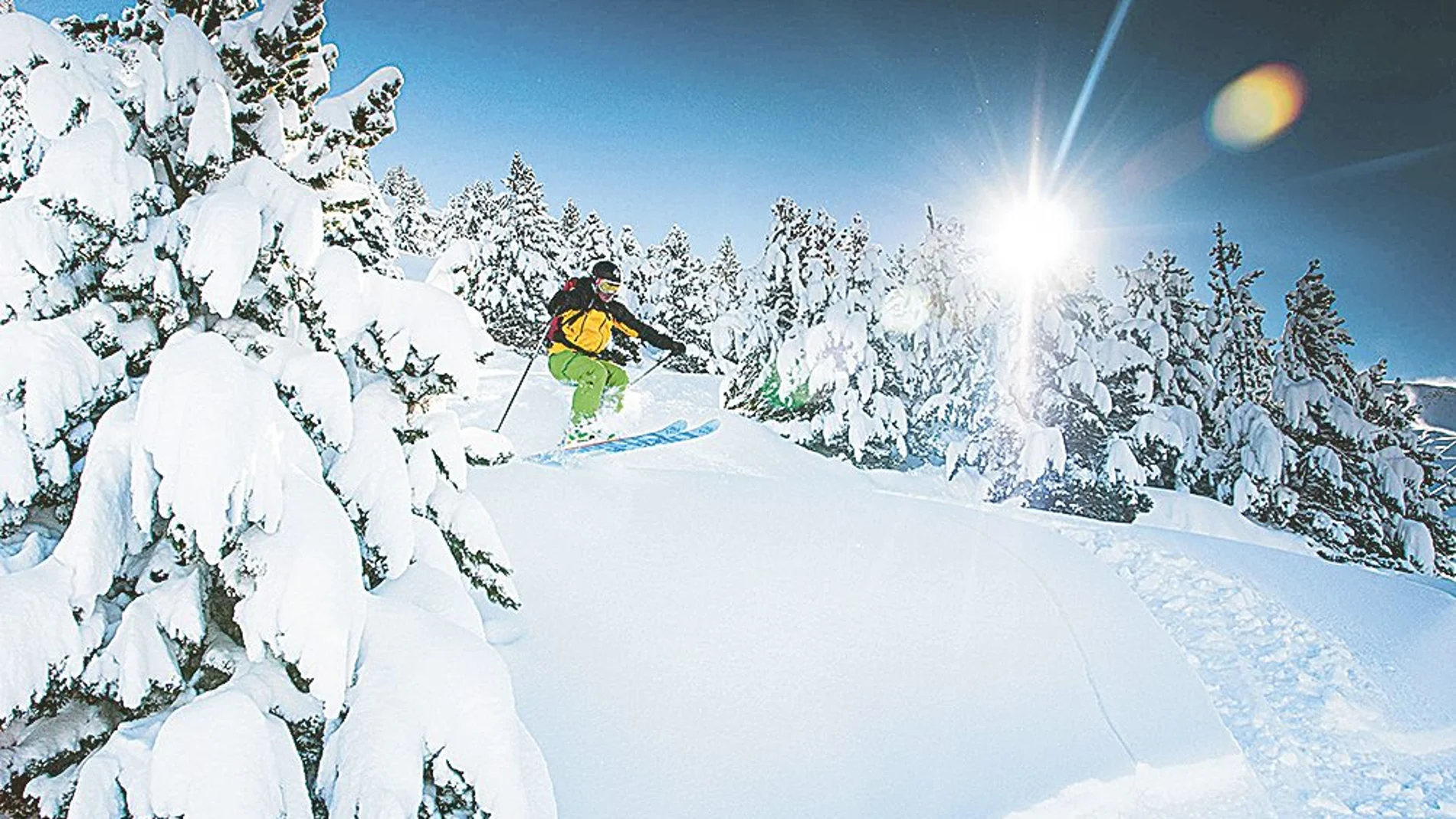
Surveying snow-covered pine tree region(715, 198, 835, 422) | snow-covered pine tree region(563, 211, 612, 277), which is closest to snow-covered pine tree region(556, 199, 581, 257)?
snow-covered pine tree region(563, 211, 612, 277)

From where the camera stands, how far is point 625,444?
10.2 meters

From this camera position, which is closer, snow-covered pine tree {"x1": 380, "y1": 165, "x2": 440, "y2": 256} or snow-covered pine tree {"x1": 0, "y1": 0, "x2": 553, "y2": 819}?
snow-covered pine tree {"x1": 0, "y1": 0, "x2": 553, "y2": 819}

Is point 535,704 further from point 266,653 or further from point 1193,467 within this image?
point 1193,467

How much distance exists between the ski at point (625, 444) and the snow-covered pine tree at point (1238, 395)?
14.7 m

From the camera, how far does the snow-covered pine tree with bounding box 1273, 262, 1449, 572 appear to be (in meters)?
19.1

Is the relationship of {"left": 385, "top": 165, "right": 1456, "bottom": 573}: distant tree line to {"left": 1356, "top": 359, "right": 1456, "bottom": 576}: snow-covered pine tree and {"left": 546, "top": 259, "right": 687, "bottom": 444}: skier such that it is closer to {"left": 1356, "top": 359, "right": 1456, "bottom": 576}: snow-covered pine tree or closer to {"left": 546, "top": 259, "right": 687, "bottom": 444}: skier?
{"left": 1356, "top": 359, "right": 1456, "bottom": 576}: snow-covered pine tree

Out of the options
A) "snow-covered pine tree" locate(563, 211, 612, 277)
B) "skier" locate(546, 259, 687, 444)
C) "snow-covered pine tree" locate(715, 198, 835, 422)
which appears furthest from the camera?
"snow-covered pine tree" locate(563, 211, 612, 277)

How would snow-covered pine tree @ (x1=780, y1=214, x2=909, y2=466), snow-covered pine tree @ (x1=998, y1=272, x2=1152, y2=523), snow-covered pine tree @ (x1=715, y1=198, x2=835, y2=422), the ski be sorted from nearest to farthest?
the ski
snow-covered pine tree @ (x1=998, y1=272, x2=1152, y2=523)
snow-covered pine tree @ (x1=780, y1=214, x2=909, y2=466)
snow-covered pine tree @ (x1=715, y1=198, x2=835, y2=422)

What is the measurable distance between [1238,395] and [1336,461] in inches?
119

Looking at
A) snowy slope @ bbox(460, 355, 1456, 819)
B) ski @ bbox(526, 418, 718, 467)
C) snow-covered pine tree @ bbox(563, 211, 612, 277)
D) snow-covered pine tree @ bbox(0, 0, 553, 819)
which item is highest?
snow-covered pine tree @ bbox(563, 211, 612, 277)

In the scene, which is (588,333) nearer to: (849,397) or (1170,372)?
(849,397)

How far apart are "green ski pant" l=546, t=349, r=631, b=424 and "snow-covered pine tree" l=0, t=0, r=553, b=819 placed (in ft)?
21.9

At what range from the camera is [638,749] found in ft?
13.7

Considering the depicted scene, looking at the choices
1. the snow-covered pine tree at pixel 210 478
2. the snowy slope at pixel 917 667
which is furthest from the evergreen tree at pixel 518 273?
the snow-covered pine tree at pixel 210 478
